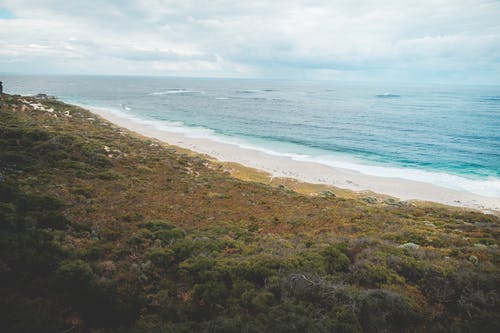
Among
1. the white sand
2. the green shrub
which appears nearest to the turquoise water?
the white sand

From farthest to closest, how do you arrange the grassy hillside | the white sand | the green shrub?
the white sand
the green shrub
the grassy hillside

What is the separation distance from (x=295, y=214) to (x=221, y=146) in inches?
1420

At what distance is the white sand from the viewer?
30.7 m

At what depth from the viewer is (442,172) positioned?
4012 cm

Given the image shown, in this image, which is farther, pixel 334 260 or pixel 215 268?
pixel 334 260

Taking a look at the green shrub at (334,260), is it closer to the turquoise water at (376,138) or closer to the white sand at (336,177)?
the white sand at (336,177)

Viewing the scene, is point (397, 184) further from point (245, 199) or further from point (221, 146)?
point (221, 146)

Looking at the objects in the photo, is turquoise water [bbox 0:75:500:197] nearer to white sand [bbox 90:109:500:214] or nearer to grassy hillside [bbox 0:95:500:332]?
white sand [bbox 90:109:500:214]

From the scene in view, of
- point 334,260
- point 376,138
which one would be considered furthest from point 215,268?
point 376,138

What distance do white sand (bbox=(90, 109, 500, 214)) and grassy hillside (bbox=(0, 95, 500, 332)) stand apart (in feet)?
56.4

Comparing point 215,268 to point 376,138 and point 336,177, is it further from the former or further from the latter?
point 376,138

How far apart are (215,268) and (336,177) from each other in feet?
104

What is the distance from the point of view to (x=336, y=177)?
37281 millimetres

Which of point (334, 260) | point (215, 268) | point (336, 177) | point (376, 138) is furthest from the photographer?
point (376, 138)
